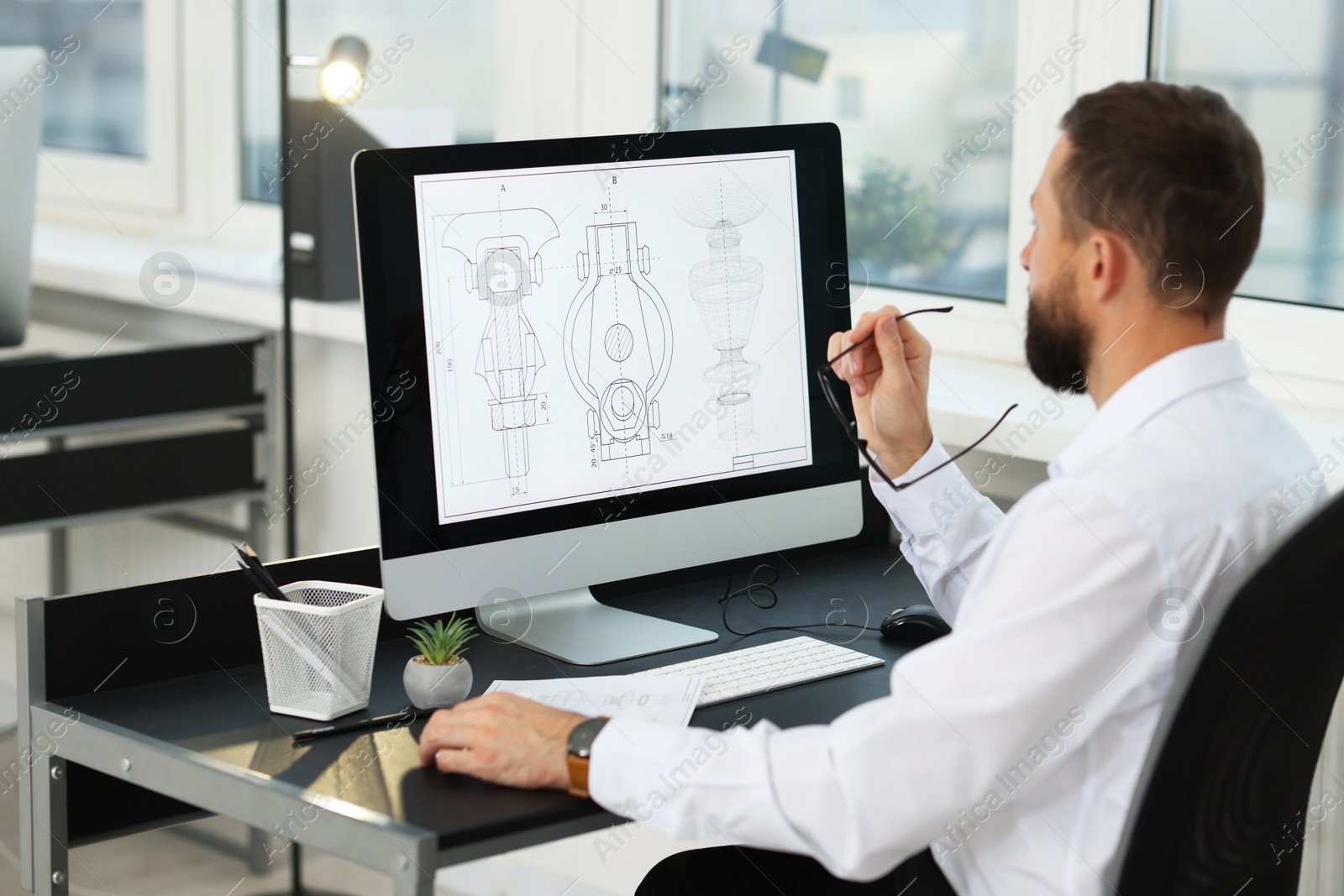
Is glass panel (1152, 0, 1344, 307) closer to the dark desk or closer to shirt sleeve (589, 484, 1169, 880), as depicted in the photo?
the dark desk

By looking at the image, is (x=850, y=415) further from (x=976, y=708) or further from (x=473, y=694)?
→ (x=976, y=708)

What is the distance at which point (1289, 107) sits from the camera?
5.85 feet

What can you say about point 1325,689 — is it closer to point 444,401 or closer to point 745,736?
point 745,736

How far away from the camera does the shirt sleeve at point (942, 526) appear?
4.72ft

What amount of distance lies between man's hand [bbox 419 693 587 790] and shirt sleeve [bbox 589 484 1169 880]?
13 centimetres

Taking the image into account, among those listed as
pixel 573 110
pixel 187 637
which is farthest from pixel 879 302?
pixel 187 637

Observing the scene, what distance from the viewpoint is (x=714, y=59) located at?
243 cm

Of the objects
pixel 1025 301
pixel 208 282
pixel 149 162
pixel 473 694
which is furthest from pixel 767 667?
pixel 149 162

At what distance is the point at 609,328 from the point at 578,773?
0.49 meters

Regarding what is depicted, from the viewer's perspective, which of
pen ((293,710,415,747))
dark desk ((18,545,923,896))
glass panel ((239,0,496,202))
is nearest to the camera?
dark desk ((18,545,923,896))

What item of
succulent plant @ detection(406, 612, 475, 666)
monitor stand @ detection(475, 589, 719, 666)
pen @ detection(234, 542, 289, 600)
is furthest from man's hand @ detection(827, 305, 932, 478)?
pen @ detection(234, 542, 289, 600)

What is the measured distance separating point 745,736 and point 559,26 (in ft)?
5.94

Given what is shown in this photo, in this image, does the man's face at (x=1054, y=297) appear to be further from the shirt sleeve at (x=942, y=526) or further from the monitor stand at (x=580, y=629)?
the monitor stand at (x=580, y=629)

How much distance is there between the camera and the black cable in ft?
4.91
